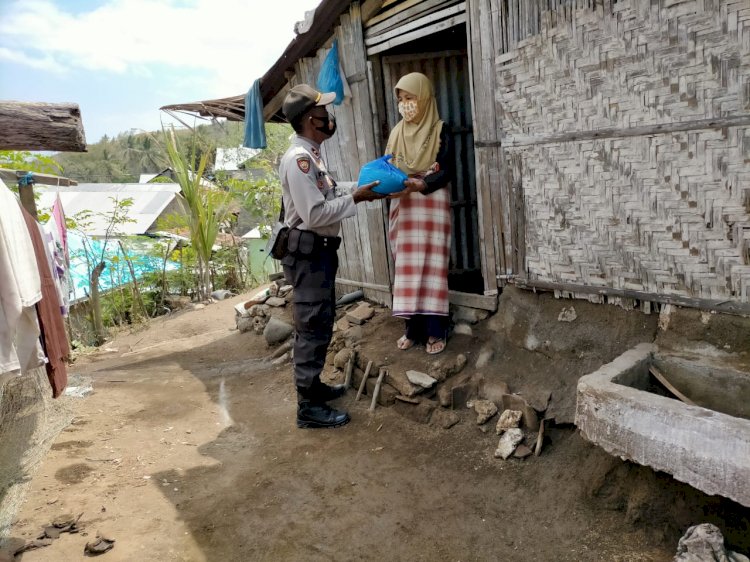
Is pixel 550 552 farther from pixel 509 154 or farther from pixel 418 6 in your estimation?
pixel 418 6

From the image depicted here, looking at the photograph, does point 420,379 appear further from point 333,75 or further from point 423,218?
point 333,75

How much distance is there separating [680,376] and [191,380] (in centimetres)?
432

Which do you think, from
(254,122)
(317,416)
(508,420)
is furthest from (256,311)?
(508,420)

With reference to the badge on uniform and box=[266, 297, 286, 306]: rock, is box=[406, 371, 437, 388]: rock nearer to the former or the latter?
the badge on uniform

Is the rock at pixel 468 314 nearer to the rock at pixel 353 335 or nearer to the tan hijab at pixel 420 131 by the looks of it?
the rock at pixel 353 335

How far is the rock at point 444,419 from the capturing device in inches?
143

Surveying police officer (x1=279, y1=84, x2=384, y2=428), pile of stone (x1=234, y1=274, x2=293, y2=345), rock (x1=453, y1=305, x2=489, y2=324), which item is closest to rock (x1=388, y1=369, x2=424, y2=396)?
police officer (x1=279, y1=84, x2=384, y2=428)

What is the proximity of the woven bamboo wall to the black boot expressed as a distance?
1.78 m

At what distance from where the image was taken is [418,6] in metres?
4.29

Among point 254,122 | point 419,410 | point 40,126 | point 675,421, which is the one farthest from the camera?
point 254,122

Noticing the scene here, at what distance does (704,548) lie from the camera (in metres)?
2.05

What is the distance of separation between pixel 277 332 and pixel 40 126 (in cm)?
335

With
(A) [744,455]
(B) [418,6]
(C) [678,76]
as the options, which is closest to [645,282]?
(C) [678,76]

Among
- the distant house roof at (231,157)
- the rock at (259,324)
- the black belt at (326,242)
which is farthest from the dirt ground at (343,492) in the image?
the distant house roof at (231,157)
